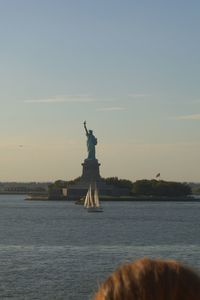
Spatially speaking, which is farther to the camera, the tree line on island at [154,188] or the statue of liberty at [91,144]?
the tree line on island at [154,188]

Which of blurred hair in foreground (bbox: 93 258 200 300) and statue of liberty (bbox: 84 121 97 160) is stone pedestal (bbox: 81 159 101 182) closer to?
statue of liberty (bbox: 84 121 97 160)

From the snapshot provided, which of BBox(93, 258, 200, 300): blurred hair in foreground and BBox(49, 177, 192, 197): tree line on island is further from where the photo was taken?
BBox(49, 177, 192, 197): tree line on island

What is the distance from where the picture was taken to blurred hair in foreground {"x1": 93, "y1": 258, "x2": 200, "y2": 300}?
106 cm

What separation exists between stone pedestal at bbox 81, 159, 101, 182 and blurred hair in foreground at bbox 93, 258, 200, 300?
76940mm

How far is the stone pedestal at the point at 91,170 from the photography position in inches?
3098

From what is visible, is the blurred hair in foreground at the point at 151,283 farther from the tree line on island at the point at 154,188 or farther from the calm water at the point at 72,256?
the tree line on island at the point at 154,188

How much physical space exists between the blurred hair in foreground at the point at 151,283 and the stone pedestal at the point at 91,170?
76.9 metres

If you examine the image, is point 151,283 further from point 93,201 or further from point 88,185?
point 88,185

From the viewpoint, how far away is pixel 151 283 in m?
1.07

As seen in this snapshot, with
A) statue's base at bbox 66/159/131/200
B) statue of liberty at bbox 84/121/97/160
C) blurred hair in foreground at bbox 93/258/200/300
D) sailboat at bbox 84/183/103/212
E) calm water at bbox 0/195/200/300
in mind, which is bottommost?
calm water at bbox 0/195/200/300

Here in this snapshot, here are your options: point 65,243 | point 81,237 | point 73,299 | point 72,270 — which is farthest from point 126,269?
point 81,237

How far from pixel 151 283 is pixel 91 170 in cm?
7852

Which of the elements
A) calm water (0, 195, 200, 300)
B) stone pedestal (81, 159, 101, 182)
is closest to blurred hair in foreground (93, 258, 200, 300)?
calm water (0, 195, 200, 300)

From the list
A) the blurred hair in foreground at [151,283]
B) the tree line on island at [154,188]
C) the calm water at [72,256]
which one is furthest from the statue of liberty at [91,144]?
the blurred hair in foreground at [151,283]
